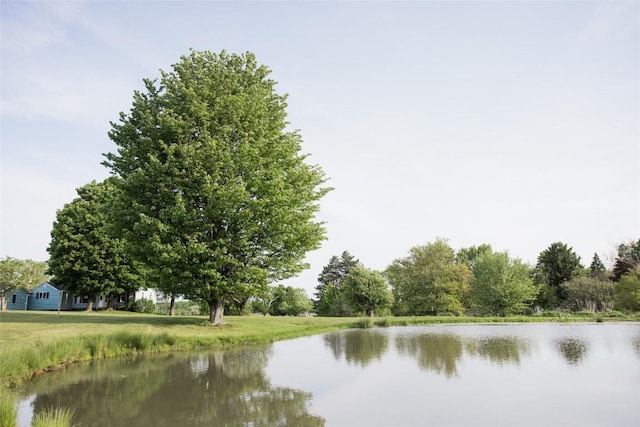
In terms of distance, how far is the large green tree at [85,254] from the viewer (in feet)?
142

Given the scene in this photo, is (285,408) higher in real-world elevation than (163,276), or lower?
lower

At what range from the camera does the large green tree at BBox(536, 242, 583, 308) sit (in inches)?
2728

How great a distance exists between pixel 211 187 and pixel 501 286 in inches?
1865

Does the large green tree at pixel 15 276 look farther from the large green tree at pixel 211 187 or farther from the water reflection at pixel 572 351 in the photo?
the water reflection at pixel 572 351

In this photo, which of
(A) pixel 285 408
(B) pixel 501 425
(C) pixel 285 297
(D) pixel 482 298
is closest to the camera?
(B) pixel 501 425

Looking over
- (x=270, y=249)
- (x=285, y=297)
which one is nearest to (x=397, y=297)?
(x=285, y=297)

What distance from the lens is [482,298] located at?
5631 cm

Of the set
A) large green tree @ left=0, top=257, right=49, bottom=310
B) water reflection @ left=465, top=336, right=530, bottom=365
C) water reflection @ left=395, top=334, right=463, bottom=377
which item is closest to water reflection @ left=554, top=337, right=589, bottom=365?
water reflection @ left=465, top=336, right=530, bottom=365

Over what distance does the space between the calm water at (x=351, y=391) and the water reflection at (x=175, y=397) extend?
0.02m

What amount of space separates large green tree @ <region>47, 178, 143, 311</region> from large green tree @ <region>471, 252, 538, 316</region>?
44.4 metres

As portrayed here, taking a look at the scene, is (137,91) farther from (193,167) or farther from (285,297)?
(285,297)

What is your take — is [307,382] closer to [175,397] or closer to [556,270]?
[175,397]

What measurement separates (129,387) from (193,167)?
12.7 metres

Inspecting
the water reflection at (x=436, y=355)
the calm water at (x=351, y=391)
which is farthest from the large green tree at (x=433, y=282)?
the calm water at (x=351, y=391)
